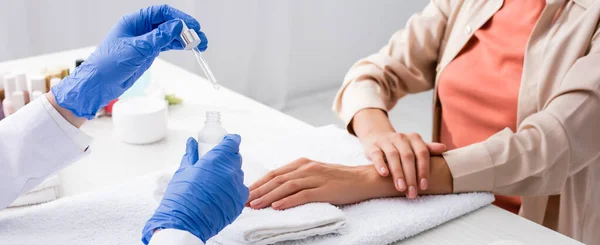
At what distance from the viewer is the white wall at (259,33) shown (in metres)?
2.40

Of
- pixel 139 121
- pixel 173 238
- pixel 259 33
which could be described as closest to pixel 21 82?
pixel 139 121

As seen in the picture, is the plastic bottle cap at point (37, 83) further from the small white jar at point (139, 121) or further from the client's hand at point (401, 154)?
the client's hand at point (401, 154)

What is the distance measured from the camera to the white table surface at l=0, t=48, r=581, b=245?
954mm

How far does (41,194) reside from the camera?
1064 mm

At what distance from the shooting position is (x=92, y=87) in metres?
0.95

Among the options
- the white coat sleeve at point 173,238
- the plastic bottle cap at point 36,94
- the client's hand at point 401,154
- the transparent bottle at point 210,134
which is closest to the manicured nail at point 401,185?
the client's hand at point 401,154

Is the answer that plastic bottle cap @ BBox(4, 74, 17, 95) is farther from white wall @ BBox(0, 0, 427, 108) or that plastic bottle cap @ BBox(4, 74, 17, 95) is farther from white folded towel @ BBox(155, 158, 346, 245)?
white wall @ BBox(0, 0, 427, 108)

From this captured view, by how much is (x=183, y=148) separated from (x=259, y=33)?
1892 millimetres

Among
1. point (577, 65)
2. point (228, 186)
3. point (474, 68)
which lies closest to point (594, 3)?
point (577, 65)

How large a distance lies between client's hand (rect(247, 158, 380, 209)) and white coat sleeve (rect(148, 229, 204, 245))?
23 cm

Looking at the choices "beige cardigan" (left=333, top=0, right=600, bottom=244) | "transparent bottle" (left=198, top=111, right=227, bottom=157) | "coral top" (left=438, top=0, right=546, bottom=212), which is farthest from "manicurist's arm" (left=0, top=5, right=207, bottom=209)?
"coral top" (left=438, top=0, right=546, bottom=212)

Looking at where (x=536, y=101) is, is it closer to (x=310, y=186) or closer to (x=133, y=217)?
(x=310, y=186)

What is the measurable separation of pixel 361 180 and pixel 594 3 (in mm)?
601

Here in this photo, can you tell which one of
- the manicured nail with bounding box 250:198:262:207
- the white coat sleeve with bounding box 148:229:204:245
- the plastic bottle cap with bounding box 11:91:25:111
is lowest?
the plastic bottle cap with bounding box 11:91:25:111
